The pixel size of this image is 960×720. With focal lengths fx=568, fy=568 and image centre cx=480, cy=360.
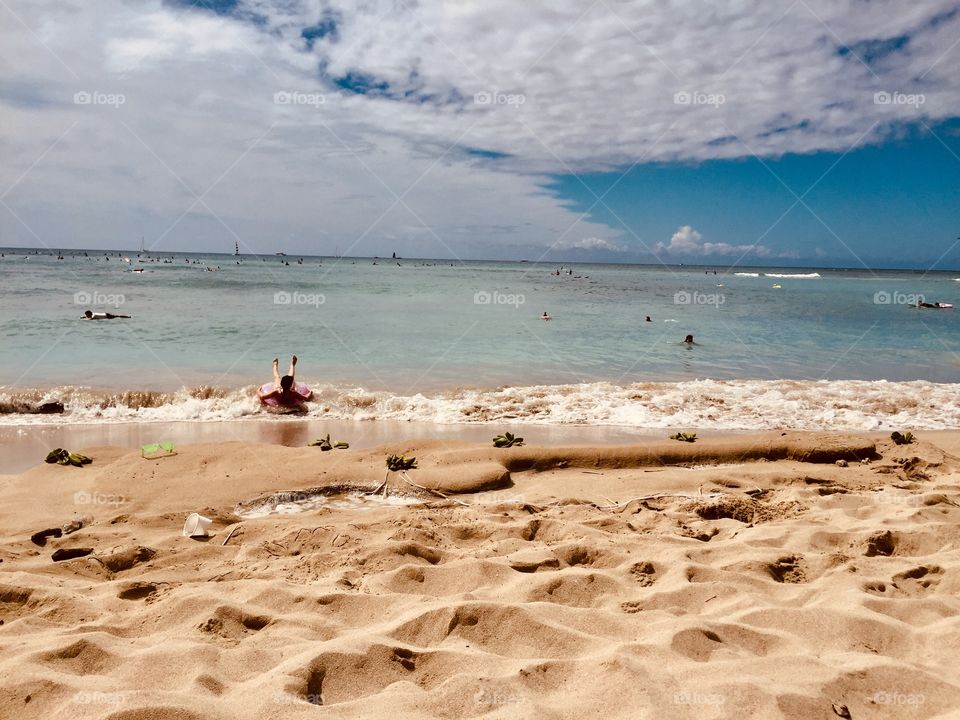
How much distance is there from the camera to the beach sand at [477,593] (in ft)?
8.28

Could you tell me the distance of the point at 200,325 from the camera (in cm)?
1912

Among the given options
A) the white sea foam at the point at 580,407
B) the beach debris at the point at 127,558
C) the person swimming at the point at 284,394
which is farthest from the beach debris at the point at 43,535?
the person swimming at the point at 284,394

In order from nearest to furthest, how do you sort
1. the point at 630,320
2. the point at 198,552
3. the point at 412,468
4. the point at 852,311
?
the point at 198,552 < the point at 412,468 < the point at 630,320 < the point at 852,311

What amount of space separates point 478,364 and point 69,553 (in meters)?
10.7

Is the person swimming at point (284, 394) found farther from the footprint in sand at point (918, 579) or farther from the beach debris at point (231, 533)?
the footprint in sand at point (918, 579)

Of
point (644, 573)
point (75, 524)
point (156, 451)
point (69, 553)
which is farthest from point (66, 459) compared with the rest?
point (644, 573)

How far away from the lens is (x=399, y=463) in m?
6.11

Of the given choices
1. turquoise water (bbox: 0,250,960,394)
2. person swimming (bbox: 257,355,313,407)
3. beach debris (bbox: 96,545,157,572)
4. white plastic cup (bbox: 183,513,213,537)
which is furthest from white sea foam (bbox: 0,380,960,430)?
beach debris (bbox: 96,545,157,572)

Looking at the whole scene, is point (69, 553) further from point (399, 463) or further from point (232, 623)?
point (399, 463)

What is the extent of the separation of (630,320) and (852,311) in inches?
617

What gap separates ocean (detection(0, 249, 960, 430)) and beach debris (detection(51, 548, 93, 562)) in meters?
5.45

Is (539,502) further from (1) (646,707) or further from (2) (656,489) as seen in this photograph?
(1) (646,707)

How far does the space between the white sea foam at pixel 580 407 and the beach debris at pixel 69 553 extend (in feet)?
17.9

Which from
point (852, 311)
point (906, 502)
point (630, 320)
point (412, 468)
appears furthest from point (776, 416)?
point (852, 311)
